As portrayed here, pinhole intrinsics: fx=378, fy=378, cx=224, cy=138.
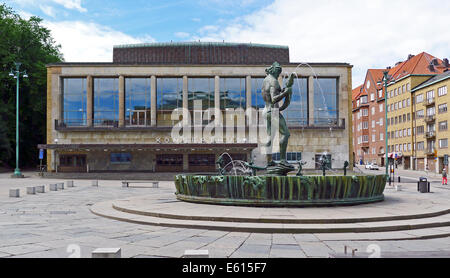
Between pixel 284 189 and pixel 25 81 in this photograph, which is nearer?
pixel 284 189

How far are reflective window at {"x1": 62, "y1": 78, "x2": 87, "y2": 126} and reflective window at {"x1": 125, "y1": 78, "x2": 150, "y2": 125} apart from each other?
569 cm

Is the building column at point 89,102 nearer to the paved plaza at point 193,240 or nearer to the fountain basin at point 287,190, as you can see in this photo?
the paved plaza at point 193,240

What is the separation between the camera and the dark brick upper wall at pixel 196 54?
185 ft

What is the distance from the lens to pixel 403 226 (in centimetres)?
1049

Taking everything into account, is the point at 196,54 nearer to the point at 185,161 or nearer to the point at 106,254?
the point at 185,161

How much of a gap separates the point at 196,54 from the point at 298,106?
56.4ft

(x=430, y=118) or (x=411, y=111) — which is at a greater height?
(x=411, y=111)

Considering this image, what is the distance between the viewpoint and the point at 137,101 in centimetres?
5147

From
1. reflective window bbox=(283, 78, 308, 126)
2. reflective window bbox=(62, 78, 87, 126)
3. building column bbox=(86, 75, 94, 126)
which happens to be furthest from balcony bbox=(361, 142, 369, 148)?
reflective window bbox=(62, 78, 87, 126)

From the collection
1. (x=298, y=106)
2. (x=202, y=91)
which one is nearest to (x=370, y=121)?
(x=298, y=106)

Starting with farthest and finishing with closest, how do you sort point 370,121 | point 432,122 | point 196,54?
point 370,121
point 432,122
point 196,54

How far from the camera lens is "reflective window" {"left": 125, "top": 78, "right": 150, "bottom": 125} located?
51.2 metres

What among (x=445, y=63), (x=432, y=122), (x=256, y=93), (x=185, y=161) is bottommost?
(x=185, y=161)
